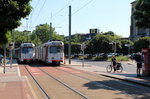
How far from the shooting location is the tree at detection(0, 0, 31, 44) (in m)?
13.1

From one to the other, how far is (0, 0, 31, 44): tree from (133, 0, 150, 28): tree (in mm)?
7613

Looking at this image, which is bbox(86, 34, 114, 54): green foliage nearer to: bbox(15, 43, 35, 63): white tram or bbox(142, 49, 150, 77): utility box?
bbox(15, 43, 35, 63): white tram

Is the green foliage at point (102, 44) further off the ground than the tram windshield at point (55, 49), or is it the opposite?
the green foliage at point (102, 44)

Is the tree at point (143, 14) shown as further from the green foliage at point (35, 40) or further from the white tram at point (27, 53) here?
the green foliage at point (35, 40)

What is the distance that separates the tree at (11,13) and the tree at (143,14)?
300 inches

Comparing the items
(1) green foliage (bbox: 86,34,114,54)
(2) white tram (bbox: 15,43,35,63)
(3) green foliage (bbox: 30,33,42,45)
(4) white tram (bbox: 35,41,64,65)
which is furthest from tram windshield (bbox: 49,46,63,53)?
(3) green foliage (bbox: 30,33,42,45)

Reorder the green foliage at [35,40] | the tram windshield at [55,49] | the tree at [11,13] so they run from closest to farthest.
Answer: the tree at [11,13] → the tram windshield at [55,49] → the green foliage at [35,40]

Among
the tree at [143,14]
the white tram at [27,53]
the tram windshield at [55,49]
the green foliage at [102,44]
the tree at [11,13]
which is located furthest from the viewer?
the green foliage at [102,44]

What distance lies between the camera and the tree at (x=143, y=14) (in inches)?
697

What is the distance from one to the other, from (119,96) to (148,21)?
819cm

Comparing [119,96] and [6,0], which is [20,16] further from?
[119,96]

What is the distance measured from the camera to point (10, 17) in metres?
13.5

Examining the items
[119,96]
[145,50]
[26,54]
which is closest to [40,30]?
[26,54]

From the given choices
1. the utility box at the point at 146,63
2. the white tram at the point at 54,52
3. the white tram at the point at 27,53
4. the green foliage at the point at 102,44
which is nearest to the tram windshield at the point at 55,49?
the white tram at the point at 54,52
